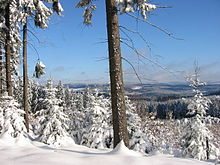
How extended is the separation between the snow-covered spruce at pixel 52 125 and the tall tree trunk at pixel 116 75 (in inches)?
320

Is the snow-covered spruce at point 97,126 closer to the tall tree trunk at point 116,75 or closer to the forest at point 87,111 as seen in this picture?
the forest at point 87,111

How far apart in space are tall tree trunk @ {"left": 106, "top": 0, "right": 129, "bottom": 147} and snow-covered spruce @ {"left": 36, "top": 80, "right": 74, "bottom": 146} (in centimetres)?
814

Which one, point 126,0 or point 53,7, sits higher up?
point 53,7

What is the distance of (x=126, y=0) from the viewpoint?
5.89 metres

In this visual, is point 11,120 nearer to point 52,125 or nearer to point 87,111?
point 52,125

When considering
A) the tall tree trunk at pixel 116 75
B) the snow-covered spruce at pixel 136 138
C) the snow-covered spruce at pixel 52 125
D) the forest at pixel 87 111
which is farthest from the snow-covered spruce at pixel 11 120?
the snow-covered spruce at pixel 136 138

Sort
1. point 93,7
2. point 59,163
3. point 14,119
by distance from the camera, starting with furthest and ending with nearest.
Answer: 1. point 14,119
2. point 93,7
3. point 59,163

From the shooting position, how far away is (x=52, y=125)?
1401 centimetres

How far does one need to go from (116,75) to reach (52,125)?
918cm

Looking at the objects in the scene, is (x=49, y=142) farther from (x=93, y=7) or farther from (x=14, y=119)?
(x=93, y=7)

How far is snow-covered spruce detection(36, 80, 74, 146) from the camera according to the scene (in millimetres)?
13562

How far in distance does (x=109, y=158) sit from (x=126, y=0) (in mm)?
4071

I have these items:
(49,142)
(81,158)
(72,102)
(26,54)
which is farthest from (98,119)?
(72,102)

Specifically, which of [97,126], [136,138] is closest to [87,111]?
[97,126]
